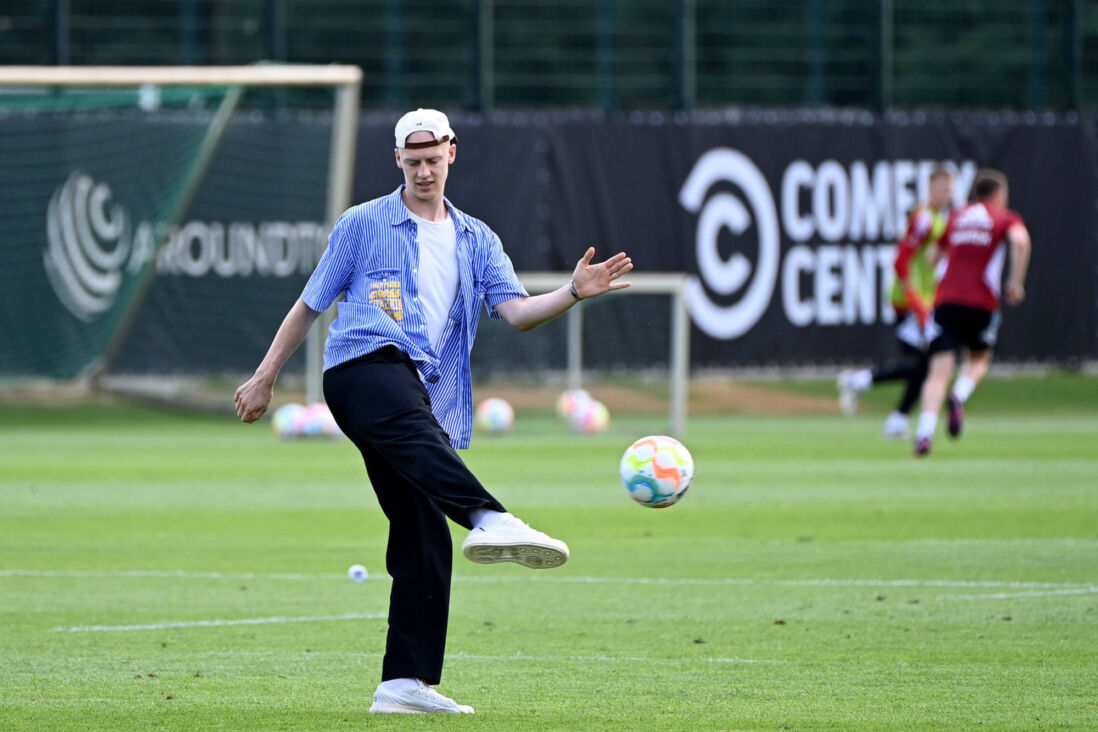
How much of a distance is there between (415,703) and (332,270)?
56.3 inches

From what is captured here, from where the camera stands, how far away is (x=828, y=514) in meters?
13.4

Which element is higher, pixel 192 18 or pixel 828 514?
pixel 192 18

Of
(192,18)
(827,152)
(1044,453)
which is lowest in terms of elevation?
(1044,453)

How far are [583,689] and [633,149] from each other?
19864mm

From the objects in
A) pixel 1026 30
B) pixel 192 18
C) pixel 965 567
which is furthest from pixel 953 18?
pixel 965 567

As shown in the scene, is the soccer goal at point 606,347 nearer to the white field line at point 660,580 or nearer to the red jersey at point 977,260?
the red jersey at point 977,260

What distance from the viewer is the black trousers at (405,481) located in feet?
20.8

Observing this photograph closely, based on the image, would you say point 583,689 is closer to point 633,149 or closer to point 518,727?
point 518,727

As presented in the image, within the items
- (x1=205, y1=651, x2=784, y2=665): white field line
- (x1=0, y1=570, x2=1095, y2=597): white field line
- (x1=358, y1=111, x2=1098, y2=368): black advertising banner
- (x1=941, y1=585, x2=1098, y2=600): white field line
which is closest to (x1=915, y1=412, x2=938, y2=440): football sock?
(x1=0, y1=570, x2=1095, y2=597): white field line

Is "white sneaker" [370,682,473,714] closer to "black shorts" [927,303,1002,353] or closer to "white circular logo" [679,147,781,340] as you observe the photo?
"black shorts" [927,303,1002,353]

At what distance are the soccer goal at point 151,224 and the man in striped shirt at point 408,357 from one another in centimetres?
1573

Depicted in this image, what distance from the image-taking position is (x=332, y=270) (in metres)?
6.59

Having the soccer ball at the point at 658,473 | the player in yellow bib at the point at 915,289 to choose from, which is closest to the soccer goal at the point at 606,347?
the player in yellow bib at the point at 915,289

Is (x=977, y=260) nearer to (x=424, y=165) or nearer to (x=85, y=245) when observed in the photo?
(x=85, y=245)
